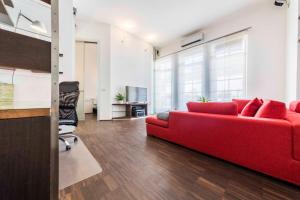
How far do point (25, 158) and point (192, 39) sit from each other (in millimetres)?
5833

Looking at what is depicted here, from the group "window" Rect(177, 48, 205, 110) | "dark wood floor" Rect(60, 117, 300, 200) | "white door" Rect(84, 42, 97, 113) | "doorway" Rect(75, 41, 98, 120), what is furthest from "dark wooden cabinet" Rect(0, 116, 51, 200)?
"white door" Rect(84, 42, 97, 113)

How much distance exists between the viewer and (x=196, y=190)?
1307 mm

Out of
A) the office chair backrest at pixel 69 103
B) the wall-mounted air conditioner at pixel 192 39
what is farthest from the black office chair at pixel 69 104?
the wall-mounted air conditioner at pixel 192 39

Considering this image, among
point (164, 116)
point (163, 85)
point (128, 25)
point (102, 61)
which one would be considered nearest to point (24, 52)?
point (164, 116)

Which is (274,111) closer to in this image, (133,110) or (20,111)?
(20,111)

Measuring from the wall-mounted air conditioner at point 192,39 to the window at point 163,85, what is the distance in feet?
3.46

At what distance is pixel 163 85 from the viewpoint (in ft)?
23.1

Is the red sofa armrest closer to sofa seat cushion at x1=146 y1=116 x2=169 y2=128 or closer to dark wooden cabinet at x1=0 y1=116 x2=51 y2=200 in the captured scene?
sofa seat cushion at x1=146 y1=116 x2=169 y2=128

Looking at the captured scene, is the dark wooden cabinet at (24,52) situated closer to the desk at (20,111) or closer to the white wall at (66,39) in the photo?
the desk at (20,111)

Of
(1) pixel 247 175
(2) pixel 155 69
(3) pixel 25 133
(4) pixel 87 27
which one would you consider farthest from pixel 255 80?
(4) pixel 87 27

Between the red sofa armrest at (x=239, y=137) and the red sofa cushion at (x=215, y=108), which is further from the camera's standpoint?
the red sofa cushion at (x=215, y=108)

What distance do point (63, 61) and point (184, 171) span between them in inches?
124

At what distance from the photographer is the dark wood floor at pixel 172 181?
1.24 meters

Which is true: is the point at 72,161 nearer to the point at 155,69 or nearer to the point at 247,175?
the point at 247,175
